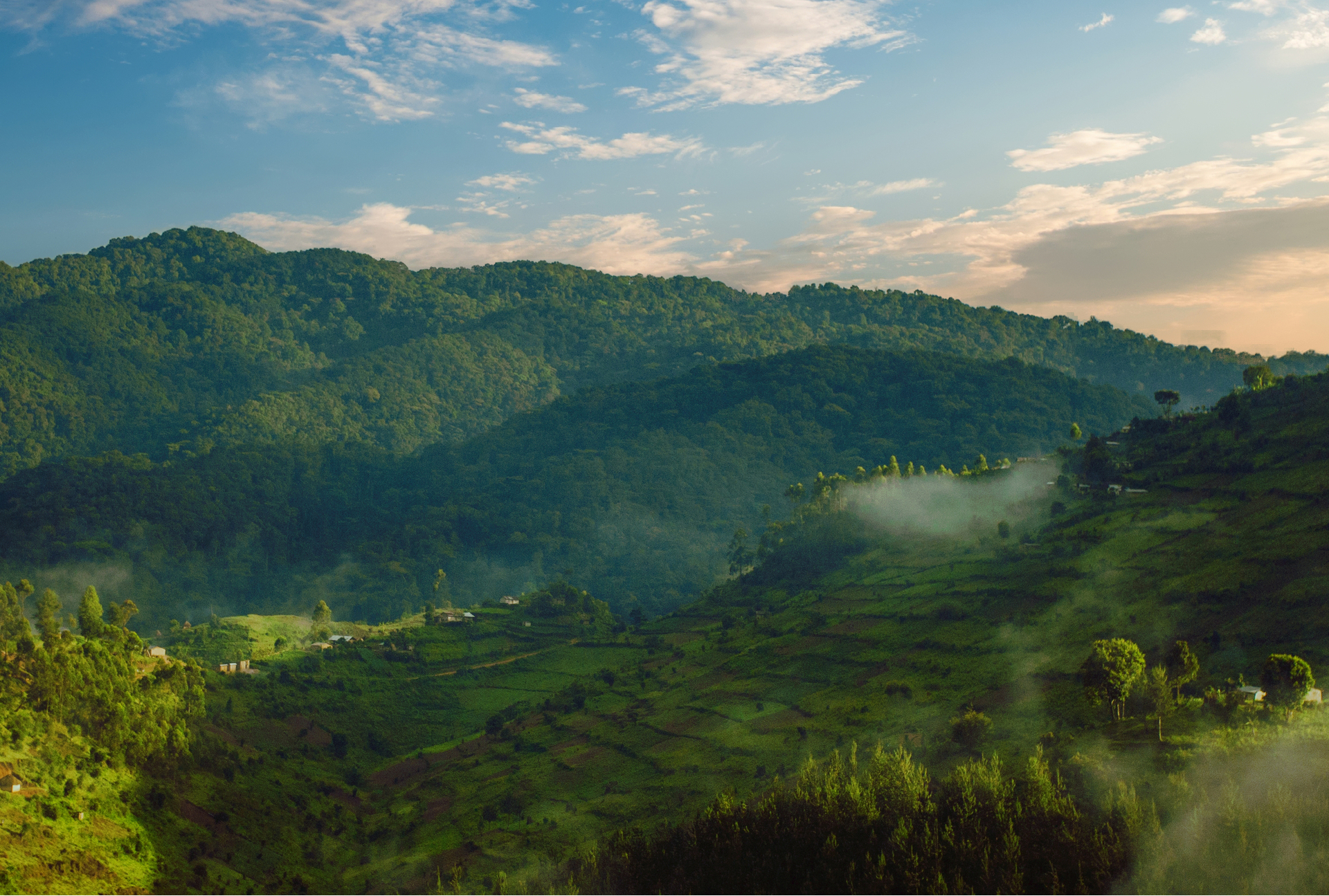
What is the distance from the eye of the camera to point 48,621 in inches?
3588

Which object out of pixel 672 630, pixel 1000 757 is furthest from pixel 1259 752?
pixel 672 630

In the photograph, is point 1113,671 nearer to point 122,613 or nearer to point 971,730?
point 971,730

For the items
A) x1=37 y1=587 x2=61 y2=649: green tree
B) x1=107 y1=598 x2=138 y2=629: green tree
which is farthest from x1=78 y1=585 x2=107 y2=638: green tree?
x1=107 y1=598 x2=138 y2=629: green tree

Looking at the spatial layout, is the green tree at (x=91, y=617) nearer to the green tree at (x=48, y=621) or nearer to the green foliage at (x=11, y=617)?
the green tree at (x=48, y=621)

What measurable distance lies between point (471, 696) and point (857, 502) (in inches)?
2779

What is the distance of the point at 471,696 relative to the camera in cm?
13838

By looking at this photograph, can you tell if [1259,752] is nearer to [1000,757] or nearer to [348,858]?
[1000,757]

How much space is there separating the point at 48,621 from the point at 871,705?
7508cm

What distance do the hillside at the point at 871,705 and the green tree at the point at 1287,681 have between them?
2072 mm

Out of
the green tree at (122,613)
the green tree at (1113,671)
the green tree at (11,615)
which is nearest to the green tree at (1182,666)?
the green tree at (1113,671)

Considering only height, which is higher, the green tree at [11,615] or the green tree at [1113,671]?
the green tree at [11,615]

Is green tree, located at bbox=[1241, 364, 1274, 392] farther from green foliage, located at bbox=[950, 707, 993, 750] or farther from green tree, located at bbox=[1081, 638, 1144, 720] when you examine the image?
green foliage, located at bbox=[950, 707, 993, 750]

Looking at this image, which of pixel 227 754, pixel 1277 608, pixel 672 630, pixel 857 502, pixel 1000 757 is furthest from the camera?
pixel 857 502

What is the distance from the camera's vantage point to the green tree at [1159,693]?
60656 millimetres
